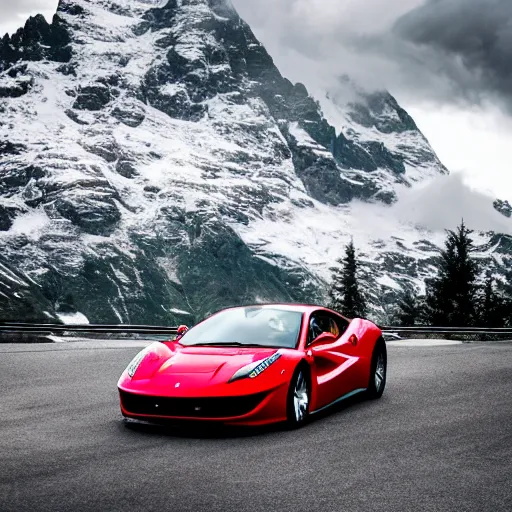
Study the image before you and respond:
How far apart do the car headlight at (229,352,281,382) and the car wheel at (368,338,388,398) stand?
242cm

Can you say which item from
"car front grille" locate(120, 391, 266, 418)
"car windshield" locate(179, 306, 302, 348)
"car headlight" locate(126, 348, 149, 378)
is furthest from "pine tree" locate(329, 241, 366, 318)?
"car front grille" locate(120, 391, 266, 418)

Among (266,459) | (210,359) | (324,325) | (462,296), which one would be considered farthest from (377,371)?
(462,296)

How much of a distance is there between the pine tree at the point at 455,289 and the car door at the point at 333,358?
124 feet

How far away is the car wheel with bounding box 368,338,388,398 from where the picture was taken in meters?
9.39

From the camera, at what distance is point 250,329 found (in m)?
8.20

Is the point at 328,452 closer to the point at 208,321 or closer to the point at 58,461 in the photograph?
the point at 58,461

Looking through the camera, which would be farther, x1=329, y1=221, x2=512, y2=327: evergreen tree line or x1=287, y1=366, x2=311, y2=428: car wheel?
x1=329, y1=221, x2=512, y2=327: evergreen tree line

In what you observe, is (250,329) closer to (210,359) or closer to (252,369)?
(210,359)

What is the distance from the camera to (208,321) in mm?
8586

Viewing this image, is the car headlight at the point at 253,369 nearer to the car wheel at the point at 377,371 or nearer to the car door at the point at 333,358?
the car door at the point at 333,358

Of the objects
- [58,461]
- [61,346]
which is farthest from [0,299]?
[58,461]

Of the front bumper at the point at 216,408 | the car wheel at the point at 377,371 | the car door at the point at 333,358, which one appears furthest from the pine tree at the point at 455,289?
the front bumper at the point at 216,408

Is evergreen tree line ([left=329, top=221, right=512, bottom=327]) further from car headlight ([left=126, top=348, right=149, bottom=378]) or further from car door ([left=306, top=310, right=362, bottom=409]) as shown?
car headlight ([left=126, top=348, right=149, bottom=378])

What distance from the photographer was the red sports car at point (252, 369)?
6902mm
